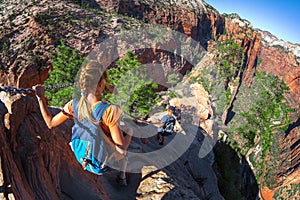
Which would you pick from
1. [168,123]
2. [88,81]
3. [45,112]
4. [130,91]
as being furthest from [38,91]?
[130,91]

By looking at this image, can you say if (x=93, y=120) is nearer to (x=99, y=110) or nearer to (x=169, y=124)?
(x=99, y=110)

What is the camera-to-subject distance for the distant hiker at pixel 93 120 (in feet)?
7.74

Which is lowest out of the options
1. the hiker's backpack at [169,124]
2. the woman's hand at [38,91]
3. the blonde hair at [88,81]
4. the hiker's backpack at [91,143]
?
the hiker's backpack at [169,124]

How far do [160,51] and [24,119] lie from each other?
32.1m

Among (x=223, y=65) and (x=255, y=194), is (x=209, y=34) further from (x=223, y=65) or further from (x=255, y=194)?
(x=255, y=194)

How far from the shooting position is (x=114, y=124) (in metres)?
2.40

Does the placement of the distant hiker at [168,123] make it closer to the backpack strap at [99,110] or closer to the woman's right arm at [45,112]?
the woman's right arm at [45,112]

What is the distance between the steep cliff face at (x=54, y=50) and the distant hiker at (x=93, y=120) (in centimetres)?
88

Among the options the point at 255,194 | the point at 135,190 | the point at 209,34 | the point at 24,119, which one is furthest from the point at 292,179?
the point at 24,119

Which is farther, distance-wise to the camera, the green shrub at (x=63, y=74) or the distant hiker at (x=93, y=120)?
the green shrub at (x=63, y=74)

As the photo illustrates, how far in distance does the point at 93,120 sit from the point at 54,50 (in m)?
24.2

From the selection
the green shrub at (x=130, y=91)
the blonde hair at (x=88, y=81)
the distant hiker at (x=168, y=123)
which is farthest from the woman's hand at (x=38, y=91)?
the green shrub at (x=130, y=91)

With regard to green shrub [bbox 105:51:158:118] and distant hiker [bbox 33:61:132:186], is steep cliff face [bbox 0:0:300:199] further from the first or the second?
green shrub [bbox 105:51:158:118]

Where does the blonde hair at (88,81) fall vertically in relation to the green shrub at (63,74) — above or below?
above
